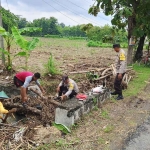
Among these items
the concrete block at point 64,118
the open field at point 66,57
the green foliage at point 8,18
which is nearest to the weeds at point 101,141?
the concrete block at point 64,118

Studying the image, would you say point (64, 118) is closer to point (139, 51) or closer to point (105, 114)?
point (105, 114)

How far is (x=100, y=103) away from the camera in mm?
7625

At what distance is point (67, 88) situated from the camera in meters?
7.66

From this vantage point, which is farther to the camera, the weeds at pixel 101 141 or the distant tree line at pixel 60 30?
the distant tree line at pixel 60 30

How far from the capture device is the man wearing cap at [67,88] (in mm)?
7242

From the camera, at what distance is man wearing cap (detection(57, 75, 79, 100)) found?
7242 millimetres

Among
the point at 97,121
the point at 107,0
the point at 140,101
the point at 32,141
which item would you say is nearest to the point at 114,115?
the point at 97,121

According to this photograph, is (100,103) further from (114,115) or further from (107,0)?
(107,0)

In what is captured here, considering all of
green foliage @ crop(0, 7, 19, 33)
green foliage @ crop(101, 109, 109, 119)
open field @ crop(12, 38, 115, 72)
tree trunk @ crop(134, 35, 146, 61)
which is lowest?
green foliage @ crop(101, 109, 109, 119)

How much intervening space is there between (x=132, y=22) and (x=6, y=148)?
37.5 ft

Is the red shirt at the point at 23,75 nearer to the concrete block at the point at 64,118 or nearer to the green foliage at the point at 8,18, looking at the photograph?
the concrete block at the point at 64,118

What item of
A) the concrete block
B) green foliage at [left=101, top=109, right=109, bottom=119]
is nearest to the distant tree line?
green foliage at [left=101, top=109, right=109, bottom=119]

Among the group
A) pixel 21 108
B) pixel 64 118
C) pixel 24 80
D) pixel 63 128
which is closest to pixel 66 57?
pixel 24 80

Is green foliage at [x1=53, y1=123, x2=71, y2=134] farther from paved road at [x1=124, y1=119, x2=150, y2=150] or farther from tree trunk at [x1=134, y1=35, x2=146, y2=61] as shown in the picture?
tree trunk at [x1=134, y1=35, x2=146, y2=61]
